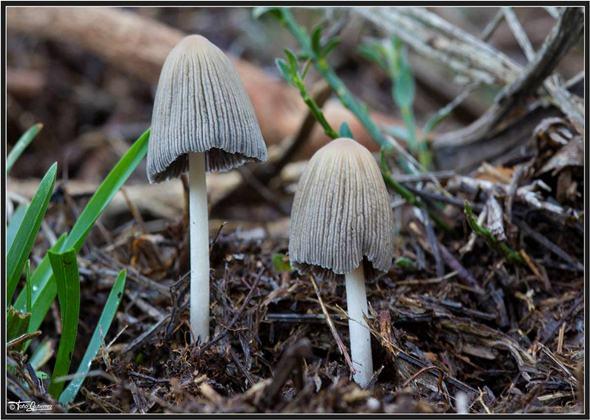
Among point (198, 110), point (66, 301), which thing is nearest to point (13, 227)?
point (66, 301)

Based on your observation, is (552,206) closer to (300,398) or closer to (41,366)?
(300,398)

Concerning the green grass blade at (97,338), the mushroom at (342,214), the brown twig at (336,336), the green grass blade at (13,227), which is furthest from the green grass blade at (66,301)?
the brown twig at (336,336)

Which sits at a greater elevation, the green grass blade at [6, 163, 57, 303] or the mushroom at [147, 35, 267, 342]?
the mushroom at [147, 35, 267, 342]

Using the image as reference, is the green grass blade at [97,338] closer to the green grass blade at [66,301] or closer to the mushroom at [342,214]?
the green grass blade at [66,301]

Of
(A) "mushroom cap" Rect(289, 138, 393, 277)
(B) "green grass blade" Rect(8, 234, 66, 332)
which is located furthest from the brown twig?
(B) "green grass blade" Rect(8, 234, 66, 332)

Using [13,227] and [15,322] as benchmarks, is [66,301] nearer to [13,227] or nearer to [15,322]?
[15,322]

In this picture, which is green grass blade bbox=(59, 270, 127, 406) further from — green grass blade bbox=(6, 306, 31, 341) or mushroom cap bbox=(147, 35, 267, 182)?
mushroom cap bbox=(147, 35, 267, 182)

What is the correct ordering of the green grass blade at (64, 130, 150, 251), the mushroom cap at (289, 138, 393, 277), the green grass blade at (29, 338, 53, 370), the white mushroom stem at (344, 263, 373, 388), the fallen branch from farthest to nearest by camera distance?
the fallen branch < the green grass blade at (29, 338, 53, 370) < the green grass blade at (64, 130, 150, 251) < the white mushroom stem at (344, 263, 373, 388) < the mushroom cap at (289, 138, 393, 277)
